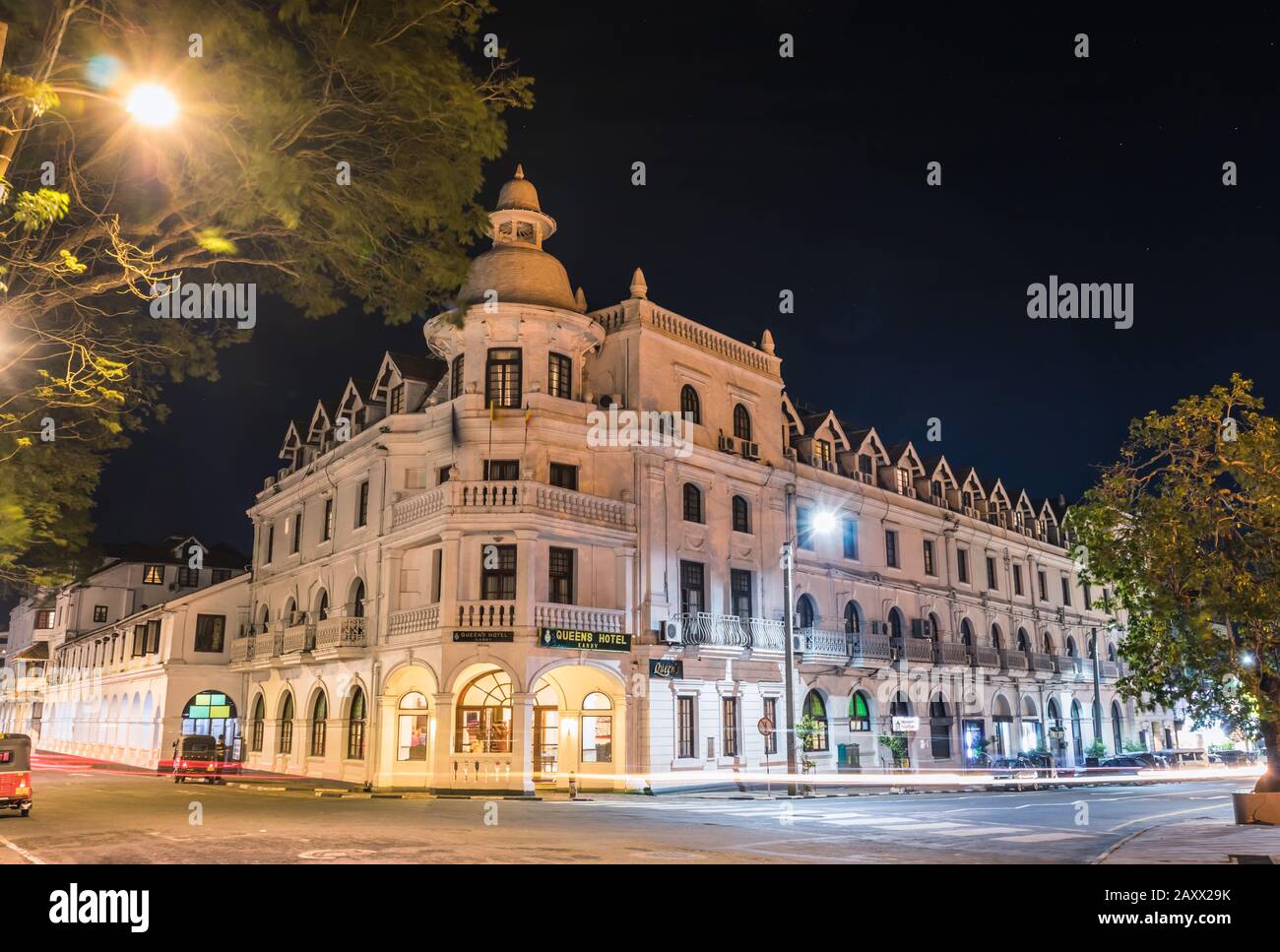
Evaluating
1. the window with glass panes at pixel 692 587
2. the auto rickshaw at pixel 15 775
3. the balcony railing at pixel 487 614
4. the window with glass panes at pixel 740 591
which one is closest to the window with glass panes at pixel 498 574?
the balcony railing at pixel 487 614

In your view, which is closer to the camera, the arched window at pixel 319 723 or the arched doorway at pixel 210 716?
the arched window at pixel 319 723

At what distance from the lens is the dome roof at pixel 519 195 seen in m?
34.7

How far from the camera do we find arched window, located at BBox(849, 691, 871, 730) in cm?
3991

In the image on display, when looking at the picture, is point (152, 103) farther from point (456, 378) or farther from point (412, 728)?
point (412, 728)

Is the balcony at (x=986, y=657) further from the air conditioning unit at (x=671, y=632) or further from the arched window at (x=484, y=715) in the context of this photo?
the arched window at (x=484, y=715)

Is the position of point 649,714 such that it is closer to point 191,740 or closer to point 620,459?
point 620,459

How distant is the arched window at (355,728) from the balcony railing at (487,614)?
24.5ft

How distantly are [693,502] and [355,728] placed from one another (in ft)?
45.7

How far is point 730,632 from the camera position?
33.9 meters

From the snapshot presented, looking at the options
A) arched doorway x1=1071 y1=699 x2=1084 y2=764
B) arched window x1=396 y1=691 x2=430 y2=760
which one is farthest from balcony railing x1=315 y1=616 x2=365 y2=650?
arched doorway x1=1071 y1=699 x2=1084 y2=764

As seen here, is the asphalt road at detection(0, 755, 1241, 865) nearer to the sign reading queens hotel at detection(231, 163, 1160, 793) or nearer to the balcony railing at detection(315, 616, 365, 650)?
the sign reading queens hotel at detection(231, 163, 1160, 793)

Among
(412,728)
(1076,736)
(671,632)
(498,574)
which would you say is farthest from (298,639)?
(1076,736)

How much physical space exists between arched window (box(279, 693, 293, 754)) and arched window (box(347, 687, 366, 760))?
5.80 m
